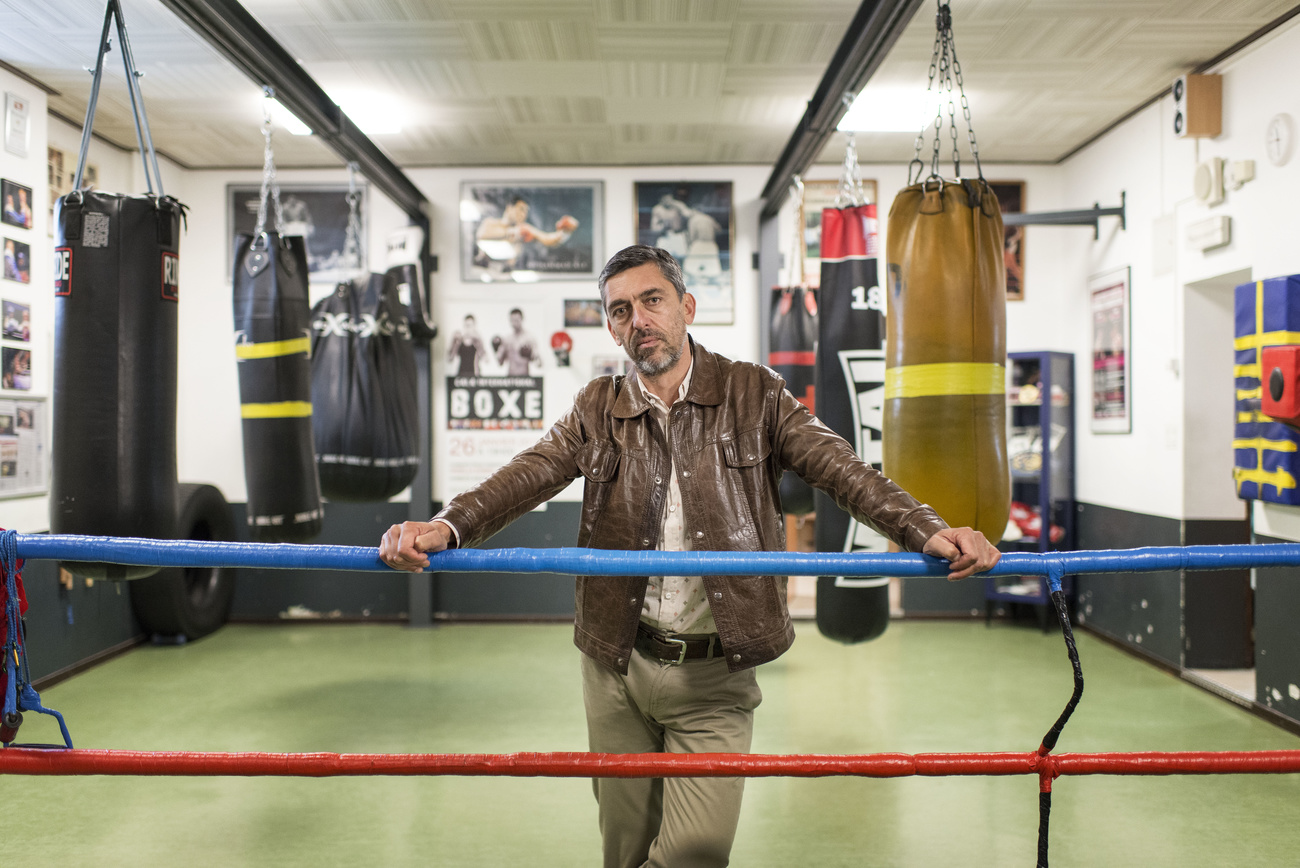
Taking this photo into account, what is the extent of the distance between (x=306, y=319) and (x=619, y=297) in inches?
71.9

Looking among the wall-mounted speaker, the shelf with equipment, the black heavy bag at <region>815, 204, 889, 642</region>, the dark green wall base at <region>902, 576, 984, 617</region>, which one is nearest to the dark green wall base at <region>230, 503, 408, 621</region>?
the dark green wall base at <region>902, 576, 984, 617</region>

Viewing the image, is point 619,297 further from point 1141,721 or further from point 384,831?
point 1141,721

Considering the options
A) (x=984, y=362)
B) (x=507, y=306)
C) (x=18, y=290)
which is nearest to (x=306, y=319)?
(x=18, y=290)

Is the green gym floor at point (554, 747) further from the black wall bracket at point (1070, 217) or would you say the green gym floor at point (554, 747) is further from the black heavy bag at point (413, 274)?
the black wall bracket at point (1070, 217)

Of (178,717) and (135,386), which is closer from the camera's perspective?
(135,386)

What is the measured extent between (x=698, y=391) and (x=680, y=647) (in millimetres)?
511

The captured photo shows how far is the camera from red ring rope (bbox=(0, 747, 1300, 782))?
1.31 m

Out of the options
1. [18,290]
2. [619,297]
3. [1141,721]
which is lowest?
[1141,721]

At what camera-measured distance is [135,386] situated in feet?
7.06

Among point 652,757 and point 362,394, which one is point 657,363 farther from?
point 362,394

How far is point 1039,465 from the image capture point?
528cm

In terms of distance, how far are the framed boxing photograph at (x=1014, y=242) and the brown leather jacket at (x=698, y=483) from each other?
4.51 meters

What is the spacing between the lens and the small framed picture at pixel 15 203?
393cm

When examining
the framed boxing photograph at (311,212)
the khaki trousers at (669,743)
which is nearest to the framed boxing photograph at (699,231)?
the framed boxing photograph at (311,212)
